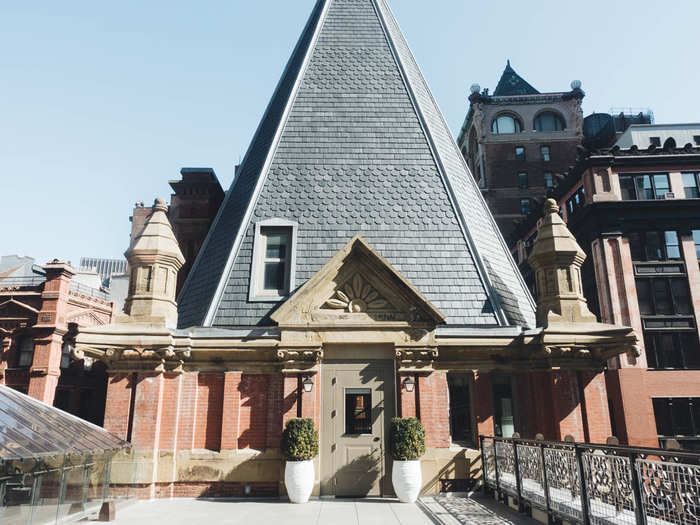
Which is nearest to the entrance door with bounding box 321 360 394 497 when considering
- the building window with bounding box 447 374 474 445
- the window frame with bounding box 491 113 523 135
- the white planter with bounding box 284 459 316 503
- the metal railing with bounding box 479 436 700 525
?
the white planter with bounding box 284 459 316 503

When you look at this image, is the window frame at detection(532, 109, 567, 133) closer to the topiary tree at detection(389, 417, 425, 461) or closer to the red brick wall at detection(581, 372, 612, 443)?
the red brick wall at detection(581, 372, 612, 443)

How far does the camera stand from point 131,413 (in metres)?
12.9

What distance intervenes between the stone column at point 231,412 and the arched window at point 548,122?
190ft

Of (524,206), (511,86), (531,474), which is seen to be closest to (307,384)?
(531,474)

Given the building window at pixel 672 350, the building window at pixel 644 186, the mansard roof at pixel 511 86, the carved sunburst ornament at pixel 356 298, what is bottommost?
the carved sunburst ornament at pixel 356 298

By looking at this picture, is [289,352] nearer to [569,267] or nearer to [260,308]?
[260,308]

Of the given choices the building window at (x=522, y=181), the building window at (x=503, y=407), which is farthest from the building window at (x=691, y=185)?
the building window at (x=503, y=407)

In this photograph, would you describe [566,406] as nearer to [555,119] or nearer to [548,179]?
[548,179]

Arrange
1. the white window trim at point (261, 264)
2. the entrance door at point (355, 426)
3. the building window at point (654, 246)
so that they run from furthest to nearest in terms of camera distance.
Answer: the building window at point (654, 246) < the white window trim at point (261, 264) < the entrance door at point (355, 426)

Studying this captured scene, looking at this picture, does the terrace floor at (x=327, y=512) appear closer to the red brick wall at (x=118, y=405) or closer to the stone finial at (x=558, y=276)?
the red brick wall at (x=118, y=405)

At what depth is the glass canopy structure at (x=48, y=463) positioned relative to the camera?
8.29 meters

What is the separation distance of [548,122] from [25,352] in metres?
58.6

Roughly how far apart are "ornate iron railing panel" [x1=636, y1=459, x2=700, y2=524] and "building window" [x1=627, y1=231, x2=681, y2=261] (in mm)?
33471

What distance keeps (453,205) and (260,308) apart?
676 cm
